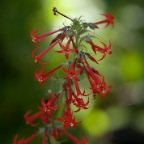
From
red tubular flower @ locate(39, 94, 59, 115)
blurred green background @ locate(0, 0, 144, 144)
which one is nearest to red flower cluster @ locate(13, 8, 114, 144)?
red tubular flower @ locate(39, 94, 59, 115)

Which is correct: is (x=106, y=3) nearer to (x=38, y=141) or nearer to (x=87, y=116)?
(x=87, y=116)

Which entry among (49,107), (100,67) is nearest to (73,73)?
(49,107)

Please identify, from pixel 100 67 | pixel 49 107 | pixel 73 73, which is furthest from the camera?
pixel 100 67

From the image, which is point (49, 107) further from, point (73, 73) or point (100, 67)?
point (100, 67)

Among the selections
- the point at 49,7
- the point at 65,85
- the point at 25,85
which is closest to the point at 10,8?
the point at 49,7

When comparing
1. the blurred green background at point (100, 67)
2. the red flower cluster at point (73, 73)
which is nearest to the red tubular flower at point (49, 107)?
the red flower cluster at point (73, 73)

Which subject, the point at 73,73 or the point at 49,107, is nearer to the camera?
the point at 73,73

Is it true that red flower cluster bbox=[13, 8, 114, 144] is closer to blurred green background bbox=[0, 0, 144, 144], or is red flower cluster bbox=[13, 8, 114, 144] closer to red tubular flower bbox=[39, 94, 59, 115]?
red tubular flower bbox=[39, 94, 59, 115]

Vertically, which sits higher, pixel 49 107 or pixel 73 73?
pixel 73 73

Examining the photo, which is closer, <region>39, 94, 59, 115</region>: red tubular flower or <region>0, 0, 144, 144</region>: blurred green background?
<region>39, 94, 59, 115</region>: red tubular flower
